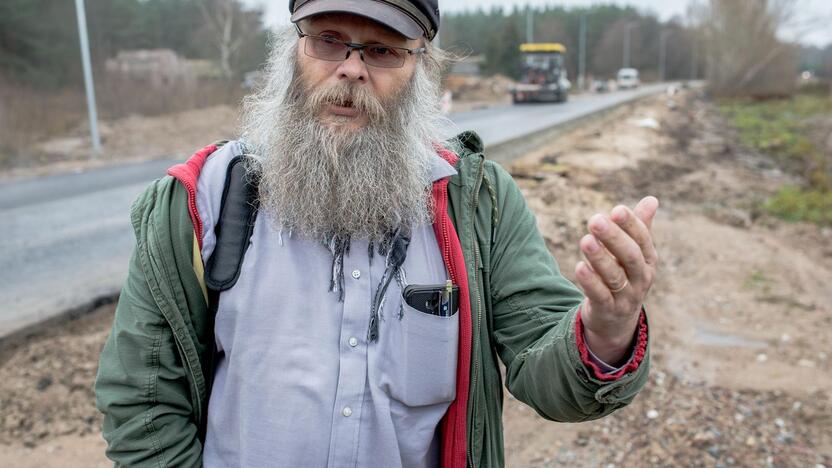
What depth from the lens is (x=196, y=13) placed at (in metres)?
33.8

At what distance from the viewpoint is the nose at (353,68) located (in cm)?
180

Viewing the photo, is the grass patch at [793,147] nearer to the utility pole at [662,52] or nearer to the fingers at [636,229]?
the fingers at [636,229]

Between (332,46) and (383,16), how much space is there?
0.18 metres

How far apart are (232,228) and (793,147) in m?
21.3

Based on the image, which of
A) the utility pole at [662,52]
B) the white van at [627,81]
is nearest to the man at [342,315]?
the white van at [627,81]

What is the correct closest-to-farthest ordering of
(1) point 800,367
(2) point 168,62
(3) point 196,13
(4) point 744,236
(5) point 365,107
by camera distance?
1. (5) point 365,107
2. (1) point 800,367
3. (4) point 744,236
4. (2) point 168,62
5. (3) point 196,13

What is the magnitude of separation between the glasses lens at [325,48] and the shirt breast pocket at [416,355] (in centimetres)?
71

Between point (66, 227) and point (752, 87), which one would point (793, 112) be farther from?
point (66, 227)

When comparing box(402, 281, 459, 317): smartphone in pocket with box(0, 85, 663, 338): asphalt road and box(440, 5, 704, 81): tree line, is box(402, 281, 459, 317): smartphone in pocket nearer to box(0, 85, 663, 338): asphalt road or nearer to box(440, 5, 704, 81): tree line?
box(0, 85, 663, 338): asphalt road

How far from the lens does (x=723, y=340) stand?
552cm

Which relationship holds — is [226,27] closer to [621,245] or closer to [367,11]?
[367,11]

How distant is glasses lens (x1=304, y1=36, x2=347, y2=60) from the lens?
182 centimetres

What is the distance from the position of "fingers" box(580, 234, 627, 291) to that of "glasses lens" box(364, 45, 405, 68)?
88 cm

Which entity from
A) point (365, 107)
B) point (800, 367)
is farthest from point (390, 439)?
point (800, 367)
